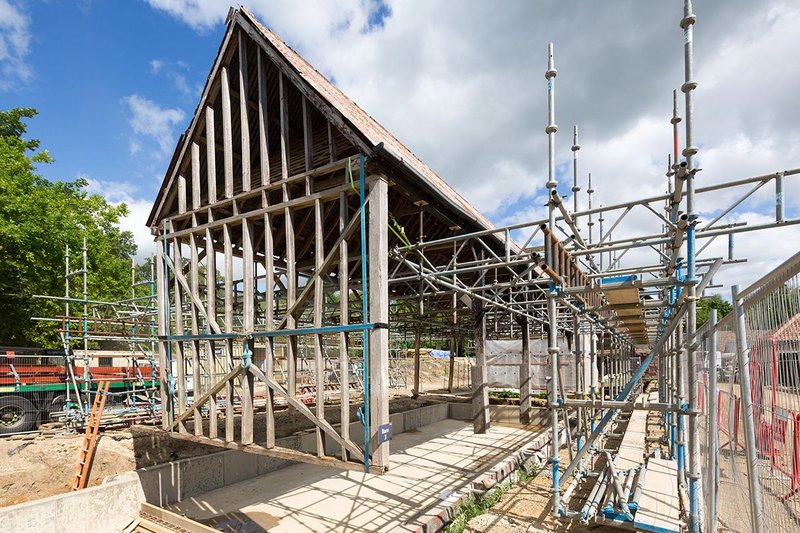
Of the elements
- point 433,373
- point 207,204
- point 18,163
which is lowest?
point 433,373

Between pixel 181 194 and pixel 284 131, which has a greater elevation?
pixel 284 131

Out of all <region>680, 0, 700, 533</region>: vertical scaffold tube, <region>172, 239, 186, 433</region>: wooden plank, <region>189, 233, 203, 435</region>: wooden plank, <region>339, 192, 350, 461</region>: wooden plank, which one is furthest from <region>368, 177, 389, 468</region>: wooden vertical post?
<region>172, 239, 186, 433</region>: wooden plank

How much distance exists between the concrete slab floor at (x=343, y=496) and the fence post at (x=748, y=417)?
5.98 meters

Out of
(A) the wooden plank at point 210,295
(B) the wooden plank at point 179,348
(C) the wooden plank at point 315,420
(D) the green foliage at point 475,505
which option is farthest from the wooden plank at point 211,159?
(D) the green foliage at point 475,505

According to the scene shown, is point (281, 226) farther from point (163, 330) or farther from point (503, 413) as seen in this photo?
point (503, 413)

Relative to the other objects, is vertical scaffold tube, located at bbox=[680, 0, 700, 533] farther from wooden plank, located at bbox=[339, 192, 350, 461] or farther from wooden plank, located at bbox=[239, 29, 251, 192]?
wooden plank, located at bbox=[239, 29, 251, 192]

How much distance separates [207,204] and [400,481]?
311 inches

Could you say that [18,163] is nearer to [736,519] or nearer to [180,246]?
[180,246]

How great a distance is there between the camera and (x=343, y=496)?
9664mm

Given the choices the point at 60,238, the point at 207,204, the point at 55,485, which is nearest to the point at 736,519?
the point at 207,204

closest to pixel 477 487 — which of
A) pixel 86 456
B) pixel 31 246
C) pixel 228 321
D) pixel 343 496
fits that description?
pixel 343 496

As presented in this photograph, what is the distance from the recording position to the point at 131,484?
9.12 meters

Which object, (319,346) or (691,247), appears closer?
(691,247)

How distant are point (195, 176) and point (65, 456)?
285 inches
